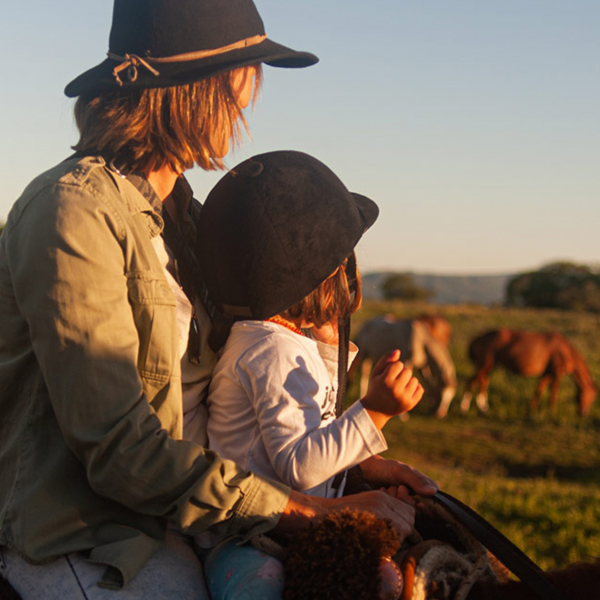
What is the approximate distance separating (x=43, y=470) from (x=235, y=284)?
698mm

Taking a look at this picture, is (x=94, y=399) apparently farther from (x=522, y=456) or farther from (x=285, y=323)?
(x=522, y=456)

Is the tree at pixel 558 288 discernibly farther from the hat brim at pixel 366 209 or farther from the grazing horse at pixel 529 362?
the hat brim at pixel 366 209

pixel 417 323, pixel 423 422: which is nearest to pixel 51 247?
pixel 423 422

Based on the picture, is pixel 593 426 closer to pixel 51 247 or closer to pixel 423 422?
pixel 423 422

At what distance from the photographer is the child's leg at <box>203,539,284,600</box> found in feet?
5.32

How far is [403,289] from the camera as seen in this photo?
56.9 m

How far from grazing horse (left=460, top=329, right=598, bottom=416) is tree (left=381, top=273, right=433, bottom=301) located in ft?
124

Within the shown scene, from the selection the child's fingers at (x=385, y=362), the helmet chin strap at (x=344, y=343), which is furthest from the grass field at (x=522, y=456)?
the child's fingers at (x=385, y=362)

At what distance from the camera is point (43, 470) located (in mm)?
1687

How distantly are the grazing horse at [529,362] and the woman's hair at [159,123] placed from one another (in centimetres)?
1549

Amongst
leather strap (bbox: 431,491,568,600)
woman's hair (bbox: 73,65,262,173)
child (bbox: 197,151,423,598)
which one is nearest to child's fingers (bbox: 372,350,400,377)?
child (bbox: 197,151,423,598)

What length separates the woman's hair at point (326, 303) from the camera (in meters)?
2.12

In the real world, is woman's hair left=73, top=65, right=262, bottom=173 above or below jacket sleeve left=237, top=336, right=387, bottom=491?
above

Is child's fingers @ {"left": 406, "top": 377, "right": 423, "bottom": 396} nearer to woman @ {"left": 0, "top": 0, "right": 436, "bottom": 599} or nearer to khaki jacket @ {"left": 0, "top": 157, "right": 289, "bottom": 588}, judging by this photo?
woman @ {"left": 0, "top": 0, "right": 436, "bottom": 599}
